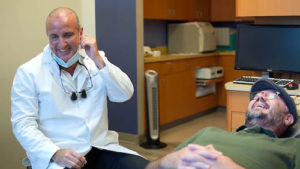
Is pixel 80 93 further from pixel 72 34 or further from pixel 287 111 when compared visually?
pixel 287 111

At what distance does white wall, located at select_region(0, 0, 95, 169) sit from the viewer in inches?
105

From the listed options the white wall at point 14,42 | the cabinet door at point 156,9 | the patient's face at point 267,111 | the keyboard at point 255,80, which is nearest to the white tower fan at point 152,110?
the cabinet door at point 156,9

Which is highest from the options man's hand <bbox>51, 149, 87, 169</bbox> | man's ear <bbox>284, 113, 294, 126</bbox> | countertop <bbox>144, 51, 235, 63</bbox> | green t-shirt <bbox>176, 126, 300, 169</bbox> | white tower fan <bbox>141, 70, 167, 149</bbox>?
countertop <bbox>144, 51, 235, 63</bbox>

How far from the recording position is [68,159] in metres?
1.88

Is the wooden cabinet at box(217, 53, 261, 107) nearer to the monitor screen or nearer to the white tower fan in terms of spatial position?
the white tower fan

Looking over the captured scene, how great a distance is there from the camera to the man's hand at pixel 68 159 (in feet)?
6.17

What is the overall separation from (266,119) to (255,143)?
0.26m

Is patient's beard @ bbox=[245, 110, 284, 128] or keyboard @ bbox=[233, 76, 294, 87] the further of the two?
keyboard @ bbox=[233, 76, 294, 87]

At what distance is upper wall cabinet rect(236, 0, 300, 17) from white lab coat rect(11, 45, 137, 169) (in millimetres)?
1434

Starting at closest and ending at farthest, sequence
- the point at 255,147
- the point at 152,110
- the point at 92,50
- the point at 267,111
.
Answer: the point at 255,147, the point at 267,111, the point at 92,50, the point at 152,110

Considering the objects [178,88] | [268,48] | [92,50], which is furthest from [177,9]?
[92,50]

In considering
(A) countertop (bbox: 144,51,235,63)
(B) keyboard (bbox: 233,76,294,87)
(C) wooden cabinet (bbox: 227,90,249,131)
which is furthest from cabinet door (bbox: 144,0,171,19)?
(C) wooden cabinet (bbox: 227,90,249,131)

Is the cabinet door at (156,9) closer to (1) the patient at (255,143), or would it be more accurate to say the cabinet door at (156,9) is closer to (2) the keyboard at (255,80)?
(2) the keyboard at (255,80)

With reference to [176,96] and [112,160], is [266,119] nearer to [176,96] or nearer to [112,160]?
[112,160]
